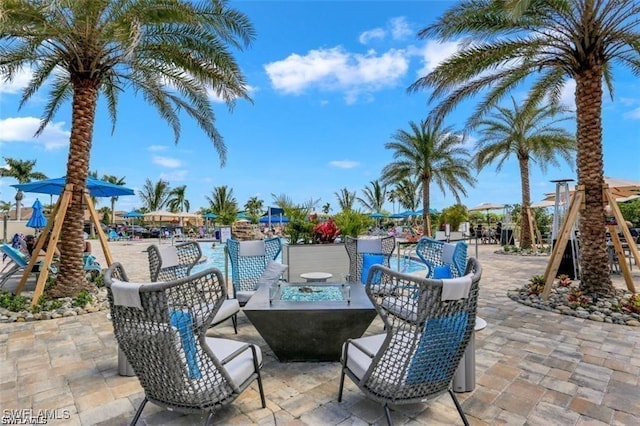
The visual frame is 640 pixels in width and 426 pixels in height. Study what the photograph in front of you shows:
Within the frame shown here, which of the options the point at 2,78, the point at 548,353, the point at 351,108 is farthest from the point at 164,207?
the point at 548,353

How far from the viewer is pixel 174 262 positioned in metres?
4.05

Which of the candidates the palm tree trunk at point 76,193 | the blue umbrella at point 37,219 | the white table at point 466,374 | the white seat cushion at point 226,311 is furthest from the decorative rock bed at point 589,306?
the blue umbrella at point 37,219

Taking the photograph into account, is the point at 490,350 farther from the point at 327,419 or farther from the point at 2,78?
the point at 2,78

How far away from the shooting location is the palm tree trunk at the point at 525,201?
1366cm

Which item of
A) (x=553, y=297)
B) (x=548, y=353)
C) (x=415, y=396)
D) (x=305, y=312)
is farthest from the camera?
(x=553, y=297)

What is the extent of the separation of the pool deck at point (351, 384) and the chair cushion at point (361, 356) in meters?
0.35

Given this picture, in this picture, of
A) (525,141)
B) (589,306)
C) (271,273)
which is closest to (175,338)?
(271,273)

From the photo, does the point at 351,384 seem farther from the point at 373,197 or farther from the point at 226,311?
the point at 373,197

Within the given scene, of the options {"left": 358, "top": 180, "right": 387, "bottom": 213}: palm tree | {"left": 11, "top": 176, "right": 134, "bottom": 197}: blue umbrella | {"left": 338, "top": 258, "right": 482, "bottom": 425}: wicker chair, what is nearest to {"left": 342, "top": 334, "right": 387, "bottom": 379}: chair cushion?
{"left": 338, "top": 258, "right": 482, "bottom": 425}: wicker chair

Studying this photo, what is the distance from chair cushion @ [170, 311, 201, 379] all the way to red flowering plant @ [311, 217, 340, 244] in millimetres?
4267

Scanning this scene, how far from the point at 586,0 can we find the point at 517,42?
3.30 ft

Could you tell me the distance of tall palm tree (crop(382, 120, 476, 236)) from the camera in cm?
1742

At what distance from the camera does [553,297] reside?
18.0 ft

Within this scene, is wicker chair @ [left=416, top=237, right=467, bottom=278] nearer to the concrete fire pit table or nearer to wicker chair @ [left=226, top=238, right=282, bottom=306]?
the concrete fire pit table
